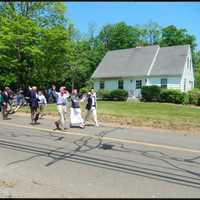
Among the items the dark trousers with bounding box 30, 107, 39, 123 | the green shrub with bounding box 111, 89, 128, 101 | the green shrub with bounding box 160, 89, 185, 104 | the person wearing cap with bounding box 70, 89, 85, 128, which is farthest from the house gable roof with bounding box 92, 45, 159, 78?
the person wearing cap with bounding box 70, 89, 85, 128

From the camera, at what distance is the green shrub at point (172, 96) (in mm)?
36031

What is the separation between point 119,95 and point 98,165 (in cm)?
3312

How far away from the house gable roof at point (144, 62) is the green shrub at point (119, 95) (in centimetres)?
335

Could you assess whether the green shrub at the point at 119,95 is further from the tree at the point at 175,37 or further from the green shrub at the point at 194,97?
the tree at the point at 175,37

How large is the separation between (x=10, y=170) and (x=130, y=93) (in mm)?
36369

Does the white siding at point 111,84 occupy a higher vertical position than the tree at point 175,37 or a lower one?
lower

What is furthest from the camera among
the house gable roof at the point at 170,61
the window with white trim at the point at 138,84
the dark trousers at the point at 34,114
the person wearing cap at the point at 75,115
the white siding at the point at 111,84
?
the white siding at the point at 111,84

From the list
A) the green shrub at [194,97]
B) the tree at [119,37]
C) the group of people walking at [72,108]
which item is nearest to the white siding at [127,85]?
the green shrub at [194,97]

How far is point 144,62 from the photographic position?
45.3m

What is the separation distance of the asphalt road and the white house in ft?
94.8

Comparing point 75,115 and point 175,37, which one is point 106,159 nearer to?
point 75,115

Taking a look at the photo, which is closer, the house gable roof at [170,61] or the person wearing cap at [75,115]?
the person wearing cap at [75,115]

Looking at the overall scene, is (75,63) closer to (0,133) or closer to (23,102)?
(23,102)

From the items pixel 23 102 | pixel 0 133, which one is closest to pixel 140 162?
pixel 0 133
